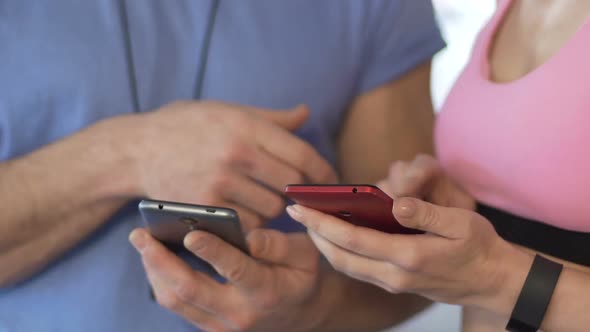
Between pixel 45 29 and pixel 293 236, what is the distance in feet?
1.38

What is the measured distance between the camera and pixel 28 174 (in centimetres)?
81

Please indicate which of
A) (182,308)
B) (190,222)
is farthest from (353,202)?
(182,308)

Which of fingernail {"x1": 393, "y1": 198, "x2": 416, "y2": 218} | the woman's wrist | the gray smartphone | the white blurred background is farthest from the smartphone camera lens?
the white blurred background

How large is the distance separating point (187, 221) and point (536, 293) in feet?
1.22

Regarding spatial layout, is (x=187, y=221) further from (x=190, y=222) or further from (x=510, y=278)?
(x=510, y=278)

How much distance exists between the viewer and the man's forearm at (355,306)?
0.90 meters

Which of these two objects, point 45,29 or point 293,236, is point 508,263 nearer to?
point 293,236

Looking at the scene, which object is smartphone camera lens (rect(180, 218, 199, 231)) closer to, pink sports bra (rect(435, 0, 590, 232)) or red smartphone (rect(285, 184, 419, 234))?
red smartphone (rect(285, 184, 419, 234))

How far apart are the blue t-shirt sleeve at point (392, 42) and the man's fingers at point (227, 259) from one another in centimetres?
37

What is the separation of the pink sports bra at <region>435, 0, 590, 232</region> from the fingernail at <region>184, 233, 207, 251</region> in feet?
1.16

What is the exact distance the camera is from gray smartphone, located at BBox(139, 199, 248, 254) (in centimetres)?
65

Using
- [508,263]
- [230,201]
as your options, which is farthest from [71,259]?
[508,263]

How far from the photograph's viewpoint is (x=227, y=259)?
0.72 m

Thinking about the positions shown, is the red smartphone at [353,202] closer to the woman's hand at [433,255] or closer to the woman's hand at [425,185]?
the woman's hand at [433,255]
